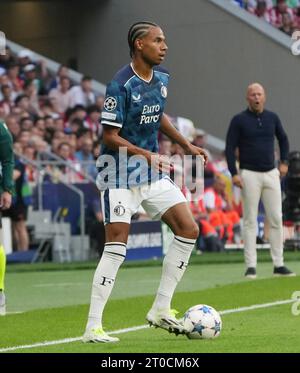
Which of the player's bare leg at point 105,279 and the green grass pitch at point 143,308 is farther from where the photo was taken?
the player's bare leg at point 105,279

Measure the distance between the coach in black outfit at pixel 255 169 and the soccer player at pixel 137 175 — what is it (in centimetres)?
639

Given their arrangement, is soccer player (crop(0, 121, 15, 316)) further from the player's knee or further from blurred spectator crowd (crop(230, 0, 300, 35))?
blurred spectator crowd (crop(230, 0, 300, 35))

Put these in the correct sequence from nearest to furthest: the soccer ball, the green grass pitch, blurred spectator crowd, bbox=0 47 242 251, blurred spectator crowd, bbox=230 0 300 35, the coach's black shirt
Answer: the green grass pitch < the soccer ball < the coach's black shirt < blurred spectator crowd, bbox=0 47 242 251 < blurred spectator crowd, bbox=230 0 300 35

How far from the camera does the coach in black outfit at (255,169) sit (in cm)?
1648

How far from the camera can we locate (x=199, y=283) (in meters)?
16.2

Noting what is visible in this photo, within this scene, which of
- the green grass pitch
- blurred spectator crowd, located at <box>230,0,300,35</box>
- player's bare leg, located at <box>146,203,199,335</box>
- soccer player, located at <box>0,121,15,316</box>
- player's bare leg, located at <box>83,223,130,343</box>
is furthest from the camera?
blurred spectator crowd, located at <box>230,0,300,35</box>

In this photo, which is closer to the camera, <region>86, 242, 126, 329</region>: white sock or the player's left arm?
<region>86, 242, 126, 329</region>: white sock

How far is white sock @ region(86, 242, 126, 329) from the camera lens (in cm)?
943

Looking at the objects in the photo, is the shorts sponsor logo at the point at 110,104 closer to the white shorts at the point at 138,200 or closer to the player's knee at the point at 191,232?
the white shorts at the point at 138,200

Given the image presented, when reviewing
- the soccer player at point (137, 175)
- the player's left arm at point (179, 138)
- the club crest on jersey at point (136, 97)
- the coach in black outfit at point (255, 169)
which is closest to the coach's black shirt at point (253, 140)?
the coach in black outfit at point (255, 169)

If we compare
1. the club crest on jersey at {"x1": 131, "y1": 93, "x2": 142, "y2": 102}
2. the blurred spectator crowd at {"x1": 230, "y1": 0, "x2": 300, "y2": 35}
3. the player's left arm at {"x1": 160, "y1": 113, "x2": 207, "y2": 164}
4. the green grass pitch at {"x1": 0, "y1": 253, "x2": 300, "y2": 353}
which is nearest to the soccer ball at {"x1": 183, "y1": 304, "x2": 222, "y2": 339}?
the green grass pitch at {"x1": 0, "y1": 253, "x2": 300, "y2": 353}

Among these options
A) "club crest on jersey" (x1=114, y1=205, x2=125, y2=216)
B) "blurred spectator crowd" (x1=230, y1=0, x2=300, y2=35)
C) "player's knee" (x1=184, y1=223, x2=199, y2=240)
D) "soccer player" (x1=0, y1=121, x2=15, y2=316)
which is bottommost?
"player's knee" (x1=184, y1=223, x2=199, y2=240)
